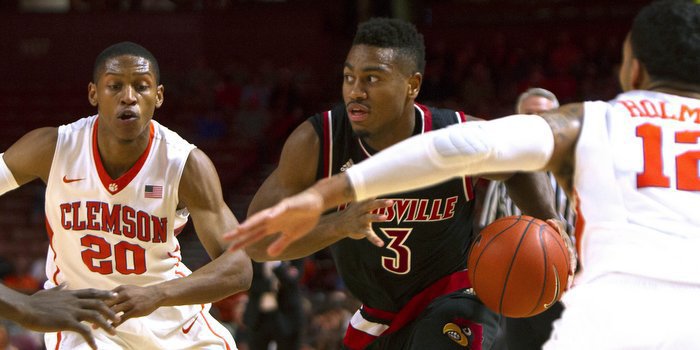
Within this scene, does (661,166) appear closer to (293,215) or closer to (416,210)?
(293,215)

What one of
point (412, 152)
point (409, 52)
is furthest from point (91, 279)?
point (412, 152)

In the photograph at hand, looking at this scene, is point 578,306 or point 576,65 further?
point 576,65

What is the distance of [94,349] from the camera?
13.5 ft

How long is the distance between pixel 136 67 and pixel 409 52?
1.31 meters

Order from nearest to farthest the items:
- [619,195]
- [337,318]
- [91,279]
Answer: [619,195]
[91,279]
[337,318]

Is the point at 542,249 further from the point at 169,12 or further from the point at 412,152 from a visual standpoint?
the point at 169,12

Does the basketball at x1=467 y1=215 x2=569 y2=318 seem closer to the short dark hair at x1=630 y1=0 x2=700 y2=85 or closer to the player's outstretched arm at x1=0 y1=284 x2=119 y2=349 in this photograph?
the short dark hair at x1=630 y1=0 x2=700 y2=85

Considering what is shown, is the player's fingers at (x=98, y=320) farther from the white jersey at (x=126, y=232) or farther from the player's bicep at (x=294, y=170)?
the player's bicep at (x=294, y=170)

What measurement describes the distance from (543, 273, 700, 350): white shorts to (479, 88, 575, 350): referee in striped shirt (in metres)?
2.52

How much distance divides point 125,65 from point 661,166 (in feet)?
8.98

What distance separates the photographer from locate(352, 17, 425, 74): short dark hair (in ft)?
15.6

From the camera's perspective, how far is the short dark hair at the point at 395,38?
4.74 meters

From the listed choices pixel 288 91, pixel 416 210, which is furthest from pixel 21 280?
pixel 416 210

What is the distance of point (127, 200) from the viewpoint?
4.79 m
